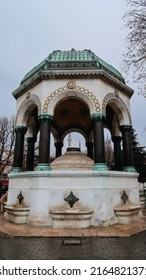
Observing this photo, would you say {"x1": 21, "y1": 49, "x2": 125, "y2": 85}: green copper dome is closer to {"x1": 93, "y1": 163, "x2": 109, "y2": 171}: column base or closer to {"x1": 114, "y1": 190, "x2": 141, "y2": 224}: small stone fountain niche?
{"x1": 93, "y1": 163, "x2": 109, "y2": 171}: column base

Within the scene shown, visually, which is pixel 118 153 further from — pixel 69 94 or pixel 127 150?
pixel 69 94

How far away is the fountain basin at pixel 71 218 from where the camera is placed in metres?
7.56

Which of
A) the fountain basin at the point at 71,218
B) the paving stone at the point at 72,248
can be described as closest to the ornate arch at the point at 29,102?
the fountain basin at the point at 71,218

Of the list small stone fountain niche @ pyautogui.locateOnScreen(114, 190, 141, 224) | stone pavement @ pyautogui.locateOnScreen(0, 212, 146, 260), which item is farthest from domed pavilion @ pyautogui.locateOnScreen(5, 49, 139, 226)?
stone pavement @ pyautogui.locateOnScreen(0, 212, 146, 260)

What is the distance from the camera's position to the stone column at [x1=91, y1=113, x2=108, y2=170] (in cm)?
867

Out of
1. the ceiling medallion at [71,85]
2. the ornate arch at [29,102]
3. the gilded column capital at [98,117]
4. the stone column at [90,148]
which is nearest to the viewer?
the gilded column capital at [98,117]

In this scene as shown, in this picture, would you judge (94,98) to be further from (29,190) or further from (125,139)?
(29,190)

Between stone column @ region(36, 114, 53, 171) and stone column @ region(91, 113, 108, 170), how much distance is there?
2098 millimetres

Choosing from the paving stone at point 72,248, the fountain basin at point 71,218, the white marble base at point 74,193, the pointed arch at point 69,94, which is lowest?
the paving stone at point 72,248

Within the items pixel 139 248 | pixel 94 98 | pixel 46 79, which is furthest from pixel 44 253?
pixel 46 79

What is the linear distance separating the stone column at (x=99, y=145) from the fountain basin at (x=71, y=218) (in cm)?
197

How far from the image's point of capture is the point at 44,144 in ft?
29.7

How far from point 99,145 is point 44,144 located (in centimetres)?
248

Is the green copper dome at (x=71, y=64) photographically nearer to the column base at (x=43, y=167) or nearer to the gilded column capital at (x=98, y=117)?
the gilded column capital at (x=98, y=117)
